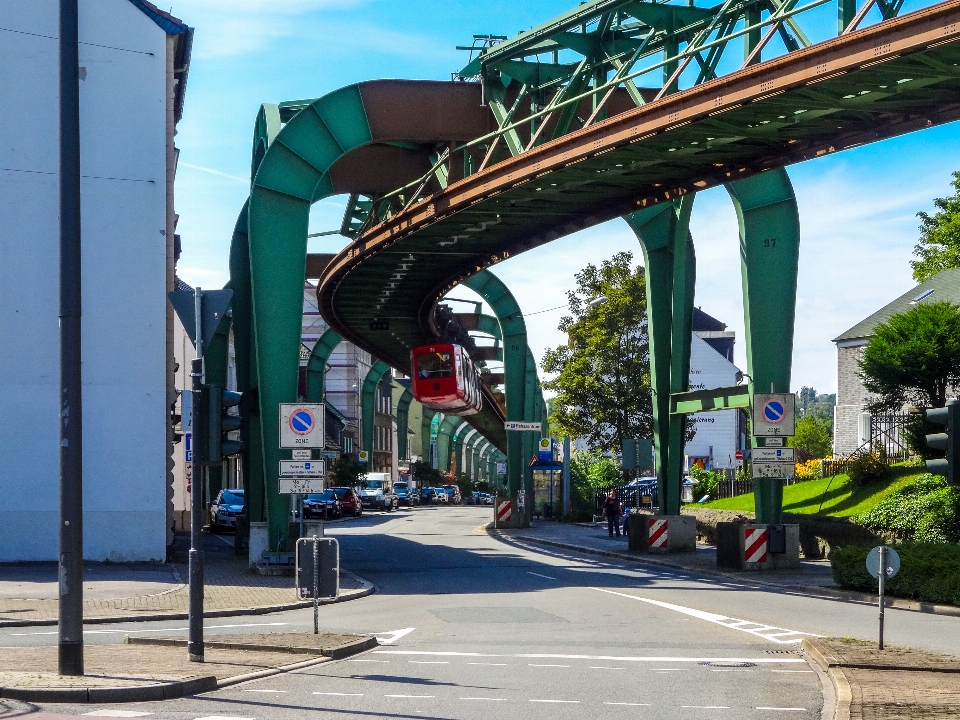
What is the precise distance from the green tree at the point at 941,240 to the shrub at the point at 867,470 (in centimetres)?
2957

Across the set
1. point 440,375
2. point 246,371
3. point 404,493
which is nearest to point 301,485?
point 246,371

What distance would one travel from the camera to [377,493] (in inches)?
3189

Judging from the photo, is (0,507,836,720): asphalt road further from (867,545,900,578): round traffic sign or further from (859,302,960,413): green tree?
(859,302,960,413): green tree

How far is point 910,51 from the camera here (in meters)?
17.8

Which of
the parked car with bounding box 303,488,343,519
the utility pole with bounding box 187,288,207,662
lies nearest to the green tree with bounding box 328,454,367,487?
the parked car with bounding box 303,488,343,519

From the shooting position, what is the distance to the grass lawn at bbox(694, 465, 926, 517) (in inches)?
1271

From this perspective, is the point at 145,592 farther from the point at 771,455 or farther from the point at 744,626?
the point at 771,455

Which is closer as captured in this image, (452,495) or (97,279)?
(97,279)

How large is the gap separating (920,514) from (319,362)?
4020 centimetres

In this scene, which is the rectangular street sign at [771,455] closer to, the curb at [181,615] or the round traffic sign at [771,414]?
the round traffic sign at [771,414]

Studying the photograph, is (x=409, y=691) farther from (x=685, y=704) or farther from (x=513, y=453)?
(x=513, y=453)

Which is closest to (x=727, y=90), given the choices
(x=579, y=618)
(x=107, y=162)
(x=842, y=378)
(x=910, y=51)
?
(x=910, y=51)

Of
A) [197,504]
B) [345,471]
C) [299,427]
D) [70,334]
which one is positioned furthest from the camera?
[345,471]

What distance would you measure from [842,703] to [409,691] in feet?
11.9
